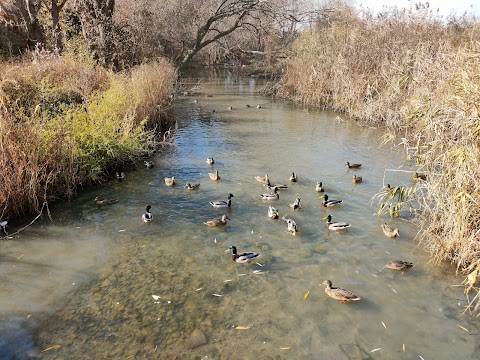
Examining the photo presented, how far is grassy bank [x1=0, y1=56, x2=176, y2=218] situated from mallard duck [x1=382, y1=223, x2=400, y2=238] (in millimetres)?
8415

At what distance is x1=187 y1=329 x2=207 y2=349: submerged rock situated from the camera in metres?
5.41

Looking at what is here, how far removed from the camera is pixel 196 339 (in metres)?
5.52

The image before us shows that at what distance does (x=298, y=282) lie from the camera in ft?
22.8

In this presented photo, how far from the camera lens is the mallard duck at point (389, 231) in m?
8.44

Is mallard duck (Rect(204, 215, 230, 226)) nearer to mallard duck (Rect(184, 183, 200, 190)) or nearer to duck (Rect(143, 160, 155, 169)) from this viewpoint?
mallard duck (Rect(184, 183, 200, 190))

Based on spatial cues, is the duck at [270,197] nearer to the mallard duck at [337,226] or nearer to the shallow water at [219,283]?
the shallow water at [219,283]

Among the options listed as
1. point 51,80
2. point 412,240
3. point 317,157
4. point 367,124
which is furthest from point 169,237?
point 367,124

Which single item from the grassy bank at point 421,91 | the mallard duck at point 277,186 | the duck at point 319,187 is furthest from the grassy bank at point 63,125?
the grassy bank at point 421,91

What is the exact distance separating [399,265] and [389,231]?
4.78 ft

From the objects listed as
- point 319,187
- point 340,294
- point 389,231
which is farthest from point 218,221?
point 389,231

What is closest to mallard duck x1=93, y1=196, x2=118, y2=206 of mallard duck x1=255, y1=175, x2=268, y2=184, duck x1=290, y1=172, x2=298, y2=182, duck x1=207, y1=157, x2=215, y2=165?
duck x1=207, y1=157, x2=215, y2=165

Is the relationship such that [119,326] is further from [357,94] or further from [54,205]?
[357,94]

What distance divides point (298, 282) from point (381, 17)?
20.0 metres

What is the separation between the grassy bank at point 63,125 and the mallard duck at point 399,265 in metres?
8.22
